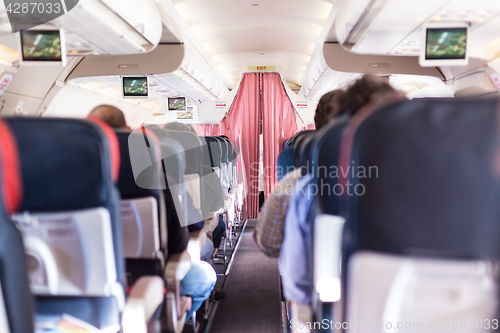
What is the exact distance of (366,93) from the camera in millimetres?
1547

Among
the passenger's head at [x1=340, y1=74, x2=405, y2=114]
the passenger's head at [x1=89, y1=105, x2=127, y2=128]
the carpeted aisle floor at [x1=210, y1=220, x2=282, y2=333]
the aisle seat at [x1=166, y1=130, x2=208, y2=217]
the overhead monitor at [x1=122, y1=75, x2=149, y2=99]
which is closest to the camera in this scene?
the passenger's head at [x1=340, y1=74, x2=405, y2=114]

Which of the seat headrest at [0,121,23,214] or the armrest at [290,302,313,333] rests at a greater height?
the seat headrest at [0,121,23,214]

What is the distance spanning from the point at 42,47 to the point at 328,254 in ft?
14.0

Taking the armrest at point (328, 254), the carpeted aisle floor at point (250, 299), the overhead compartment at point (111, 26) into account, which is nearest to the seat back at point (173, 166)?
the armrest at point (328, 254)

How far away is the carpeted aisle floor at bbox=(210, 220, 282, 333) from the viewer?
10.5 feet

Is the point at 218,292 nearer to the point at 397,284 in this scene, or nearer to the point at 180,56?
the point at 397,284

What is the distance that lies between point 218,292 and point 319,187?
8.58 feet

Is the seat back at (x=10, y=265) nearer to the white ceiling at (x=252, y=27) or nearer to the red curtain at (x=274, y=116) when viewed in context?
the white ceiling at (x=252, y=27)

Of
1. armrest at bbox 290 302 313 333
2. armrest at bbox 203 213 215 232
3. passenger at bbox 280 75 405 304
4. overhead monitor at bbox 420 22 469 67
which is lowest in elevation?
armrest at bbox 290 302 313 333

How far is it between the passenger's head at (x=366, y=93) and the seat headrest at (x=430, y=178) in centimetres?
45

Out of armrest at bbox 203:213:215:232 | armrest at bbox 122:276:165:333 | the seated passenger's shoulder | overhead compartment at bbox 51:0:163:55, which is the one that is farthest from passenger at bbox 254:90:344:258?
overhead compartment at bbox 51:0:163:55

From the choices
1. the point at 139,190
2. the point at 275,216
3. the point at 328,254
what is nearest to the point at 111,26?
the point at 139,190

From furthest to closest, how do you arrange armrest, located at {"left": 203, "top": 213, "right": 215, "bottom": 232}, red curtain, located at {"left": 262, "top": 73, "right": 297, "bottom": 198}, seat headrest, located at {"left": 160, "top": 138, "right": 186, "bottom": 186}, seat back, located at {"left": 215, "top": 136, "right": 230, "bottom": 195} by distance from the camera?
red curtain, located at {"left": 262, "top": 73, "right": 297, "bottom": 198} < seat back, located at {"left": 215, "top": 136, "right": 230, "bottom": 195} < armrest, located at {"left": 203, "top": 213, "right": 215, "bottom": 232} < seat headrest, located at {"left": 160, "top": 138, "right": 186, "bottom": 186}

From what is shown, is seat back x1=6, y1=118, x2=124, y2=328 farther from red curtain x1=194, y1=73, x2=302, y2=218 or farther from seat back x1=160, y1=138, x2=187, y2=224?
red curtain x1=194, y1=73, x2=302, y2=218
